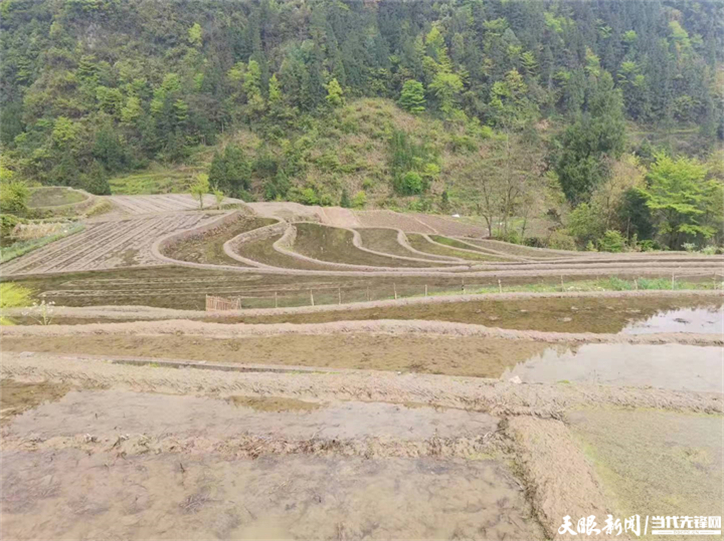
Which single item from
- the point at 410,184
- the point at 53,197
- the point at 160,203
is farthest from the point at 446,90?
the point at 53,197

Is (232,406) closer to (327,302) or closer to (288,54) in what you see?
(327,302)

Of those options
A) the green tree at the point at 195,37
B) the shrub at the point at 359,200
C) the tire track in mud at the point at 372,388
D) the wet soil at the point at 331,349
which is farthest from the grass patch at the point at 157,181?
the tire track in mud at the point at 372,388

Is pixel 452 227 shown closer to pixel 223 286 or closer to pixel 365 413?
pixel 223 286

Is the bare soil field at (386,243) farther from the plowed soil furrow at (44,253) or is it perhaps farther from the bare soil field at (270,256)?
the plowed soil furrow at (44,253)

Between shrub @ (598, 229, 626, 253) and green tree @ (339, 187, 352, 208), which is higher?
green tree @ (339, 187, 352, 208)

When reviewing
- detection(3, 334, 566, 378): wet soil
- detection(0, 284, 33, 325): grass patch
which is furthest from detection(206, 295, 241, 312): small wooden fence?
detection(0, 284, 33, 325): grass patch

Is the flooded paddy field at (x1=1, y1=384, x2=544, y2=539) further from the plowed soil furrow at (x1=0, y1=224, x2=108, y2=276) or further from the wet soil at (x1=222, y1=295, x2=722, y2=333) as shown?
the plowed soil furrow at (x1=0, y1=224, x2=108, y2=276)

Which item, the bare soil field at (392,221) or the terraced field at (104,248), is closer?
the terraced field at (104,248)

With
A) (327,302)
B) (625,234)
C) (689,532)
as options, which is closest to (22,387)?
(327,302)
